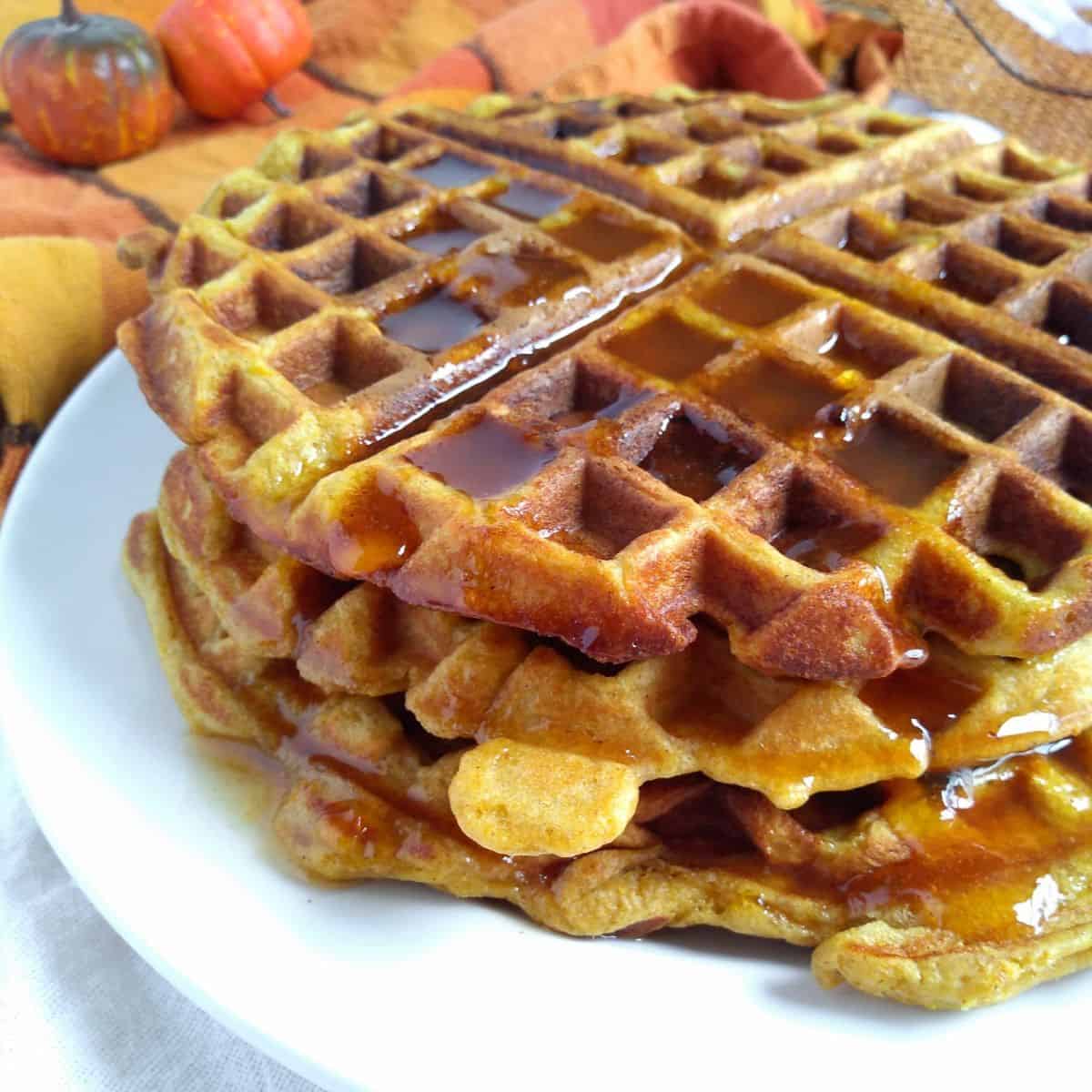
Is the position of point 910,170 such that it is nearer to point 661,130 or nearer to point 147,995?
point 661,130

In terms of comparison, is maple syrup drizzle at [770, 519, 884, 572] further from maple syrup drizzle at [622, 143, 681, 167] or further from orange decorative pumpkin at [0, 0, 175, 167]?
orange decorative pumpkin at [0, 0, 175, 167]

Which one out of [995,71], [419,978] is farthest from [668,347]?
[995,71]

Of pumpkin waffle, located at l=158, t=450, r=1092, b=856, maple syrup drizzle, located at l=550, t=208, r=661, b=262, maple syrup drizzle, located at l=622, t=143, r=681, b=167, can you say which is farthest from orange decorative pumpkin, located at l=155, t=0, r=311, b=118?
pumpkin waffle, located at l=158, t=450, r=1092, b=856

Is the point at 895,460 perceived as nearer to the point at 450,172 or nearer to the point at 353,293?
the point at 353,293

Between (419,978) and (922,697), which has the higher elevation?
(922,697)

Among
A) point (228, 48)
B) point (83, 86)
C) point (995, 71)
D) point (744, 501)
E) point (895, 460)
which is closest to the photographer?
point (744, 501)
